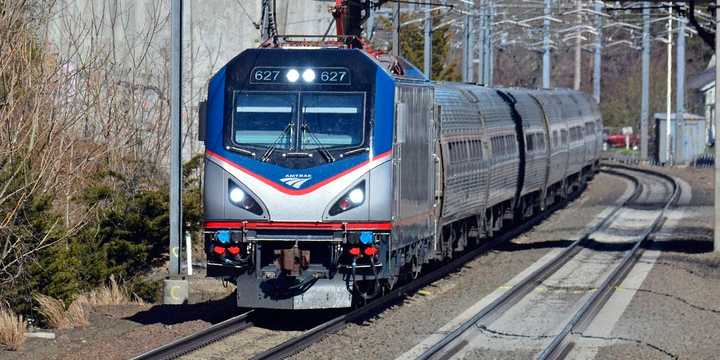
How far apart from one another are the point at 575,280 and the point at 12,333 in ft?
30.7

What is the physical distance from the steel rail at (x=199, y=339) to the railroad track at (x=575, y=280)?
90.8 inches

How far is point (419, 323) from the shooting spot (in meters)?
14.6

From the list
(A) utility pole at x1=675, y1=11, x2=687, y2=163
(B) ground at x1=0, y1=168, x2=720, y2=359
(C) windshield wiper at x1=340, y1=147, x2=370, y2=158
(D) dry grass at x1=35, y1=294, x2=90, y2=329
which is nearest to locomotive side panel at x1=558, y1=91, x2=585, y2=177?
(B) ground at x1=0, y1=168, x2=720, y2=359

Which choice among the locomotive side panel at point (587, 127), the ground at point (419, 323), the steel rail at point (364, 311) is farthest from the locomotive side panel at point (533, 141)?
the locomotive side panel at point (587, 127)

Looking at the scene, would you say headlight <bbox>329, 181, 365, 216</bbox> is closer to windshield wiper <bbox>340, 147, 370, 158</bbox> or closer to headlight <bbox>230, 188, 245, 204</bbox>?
windshield wiper <bbox>340, 147, 370, 158</bbox>

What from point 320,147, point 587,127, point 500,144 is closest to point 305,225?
point 320,147

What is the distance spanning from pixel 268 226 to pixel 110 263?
173 inches

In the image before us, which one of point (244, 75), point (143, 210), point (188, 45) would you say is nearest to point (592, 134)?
A: point (188, 45)

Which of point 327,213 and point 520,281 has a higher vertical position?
point 327,213

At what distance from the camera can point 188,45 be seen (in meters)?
27.8

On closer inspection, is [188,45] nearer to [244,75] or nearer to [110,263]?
[110,263]

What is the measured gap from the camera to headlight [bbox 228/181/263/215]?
44.4 ft

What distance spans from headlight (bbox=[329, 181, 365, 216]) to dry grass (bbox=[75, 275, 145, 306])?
438 centimetres

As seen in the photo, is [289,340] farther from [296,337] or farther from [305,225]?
[305,225]
